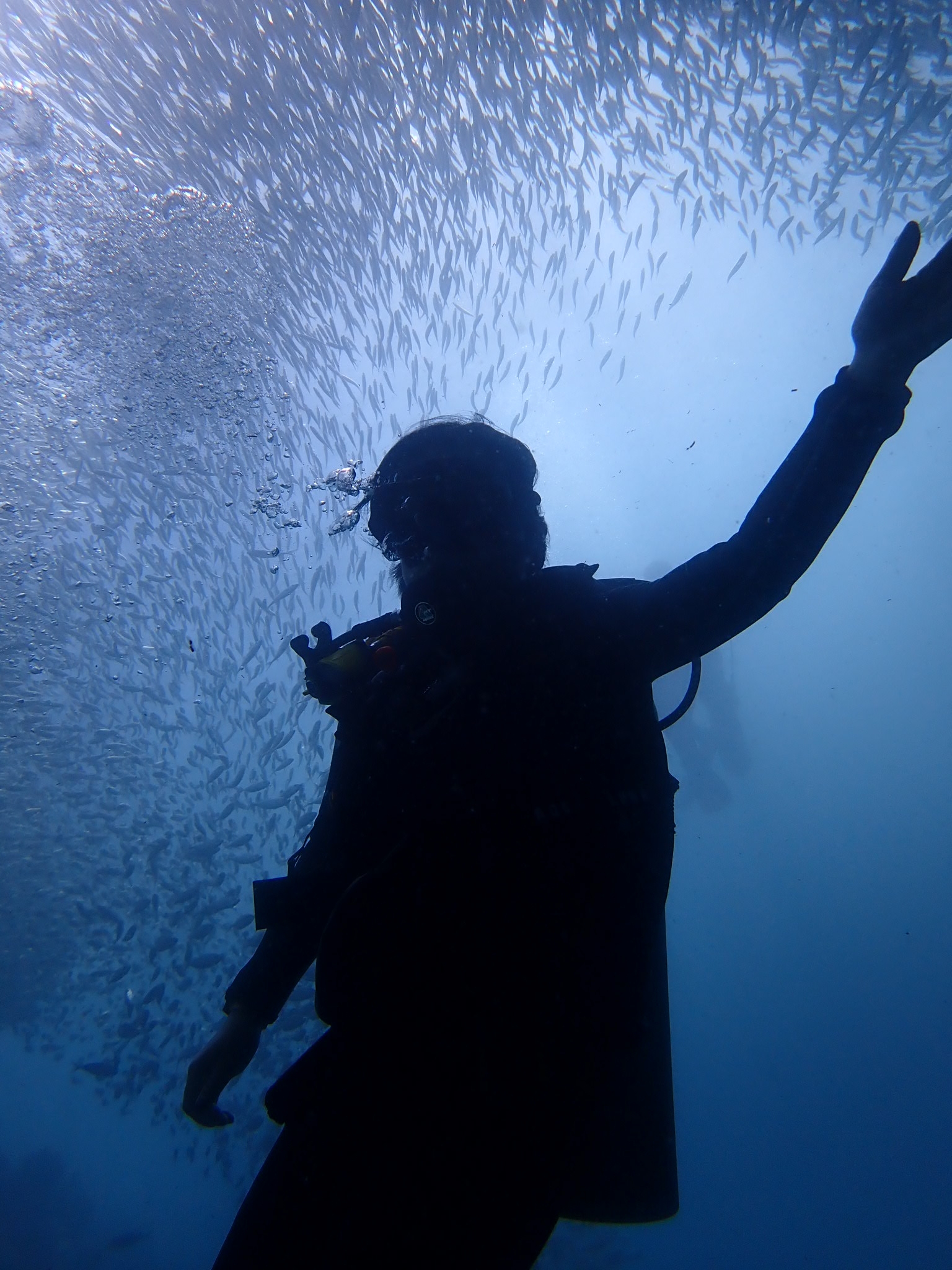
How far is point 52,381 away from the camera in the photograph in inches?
400

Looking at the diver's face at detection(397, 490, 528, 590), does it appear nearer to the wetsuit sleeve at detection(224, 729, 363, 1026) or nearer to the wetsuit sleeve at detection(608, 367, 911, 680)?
the wetsuit sleeve at detection(608, 367, 911, 680)

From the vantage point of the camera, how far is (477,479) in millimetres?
1474

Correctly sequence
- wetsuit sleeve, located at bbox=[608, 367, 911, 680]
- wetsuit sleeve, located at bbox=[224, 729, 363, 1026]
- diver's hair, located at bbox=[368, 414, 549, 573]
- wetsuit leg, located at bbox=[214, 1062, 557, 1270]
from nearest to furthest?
wetsuit leg, located at bbox=[214, 1062, 557, 1270] < wetsuit sleeve, located at bbox=[608, 367, 911, 680] < wetsuit sleeve, located at bbox=[224, 729, 363, 1026] < diver's hair, located at bbox=[368, 414, 549, 573]

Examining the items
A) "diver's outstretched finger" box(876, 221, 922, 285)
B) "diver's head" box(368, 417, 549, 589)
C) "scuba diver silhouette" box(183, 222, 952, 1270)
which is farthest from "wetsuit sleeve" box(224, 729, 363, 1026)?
"diver's outstretched finger" box(876, 221, 922, 285)

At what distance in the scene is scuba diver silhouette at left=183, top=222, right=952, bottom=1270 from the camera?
35.8 inches

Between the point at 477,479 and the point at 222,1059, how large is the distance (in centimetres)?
162

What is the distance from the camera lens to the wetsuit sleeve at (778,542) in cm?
115

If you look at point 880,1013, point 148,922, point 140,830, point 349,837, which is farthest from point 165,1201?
point 880,1013

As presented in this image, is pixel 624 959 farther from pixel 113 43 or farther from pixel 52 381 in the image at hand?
pixel 52 381

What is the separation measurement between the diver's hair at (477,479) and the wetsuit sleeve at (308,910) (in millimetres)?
629

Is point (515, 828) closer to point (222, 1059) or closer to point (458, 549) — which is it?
point (458, 549)

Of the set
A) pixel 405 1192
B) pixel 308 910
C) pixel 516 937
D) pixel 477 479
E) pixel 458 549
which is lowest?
pixel 405 1192

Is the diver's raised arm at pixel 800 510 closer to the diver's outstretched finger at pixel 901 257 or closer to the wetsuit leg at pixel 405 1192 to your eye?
the diver's outstretched finger at pixel 901 257

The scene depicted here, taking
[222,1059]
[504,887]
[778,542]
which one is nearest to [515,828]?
[504,887]
